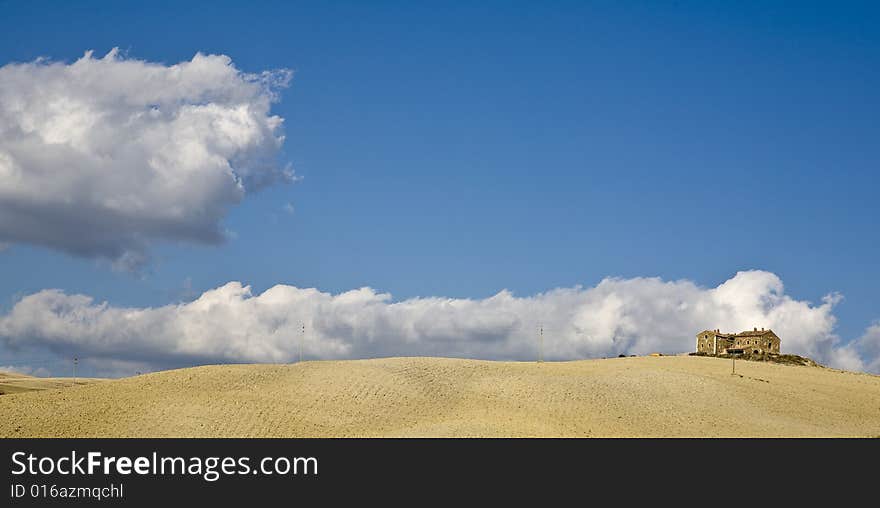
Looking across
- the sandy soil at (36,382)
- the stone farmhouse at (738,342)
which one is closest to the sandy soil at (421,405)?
the stone farmhouse at (738,342)

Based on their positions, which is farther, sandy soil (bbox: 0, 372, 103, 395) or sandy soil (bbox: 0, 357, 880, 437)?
sandy soil (bbox: 0, 372, 103, 395)

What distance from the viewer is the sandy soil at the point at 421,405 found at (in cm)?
6147

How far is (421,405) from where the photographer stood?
226 ft

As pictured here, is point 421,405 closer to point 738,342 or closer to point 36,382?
point 738,342

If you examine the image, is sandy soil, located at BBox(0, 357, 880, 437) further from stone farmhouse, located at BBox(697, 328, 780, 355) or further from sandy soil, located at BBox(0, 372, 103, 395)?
sandy soil, located at BBox(0, 372, 103, 395)

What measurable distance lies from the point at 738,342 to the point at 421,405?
92.3 m

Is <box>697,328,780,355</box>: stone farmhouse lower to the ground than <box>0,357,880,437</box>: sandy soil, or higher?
higher

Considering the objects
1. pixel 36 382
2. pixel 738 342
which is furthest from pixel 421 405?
pixel 36 382

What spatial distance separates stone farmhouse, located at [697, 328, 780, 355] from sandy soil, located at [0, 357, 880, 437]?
52.5m

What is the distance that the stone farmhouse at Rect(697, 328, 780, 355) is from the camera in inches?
5659

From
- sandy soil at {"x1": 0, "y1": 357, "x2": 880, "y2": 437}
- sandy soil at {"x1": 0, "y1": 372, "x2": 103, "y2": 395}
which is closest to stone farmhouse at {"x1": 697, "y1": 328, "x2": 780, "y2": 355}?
sandy soil at {"x1": 0, "y1": 357, "x2": 880, "y2": 437}
